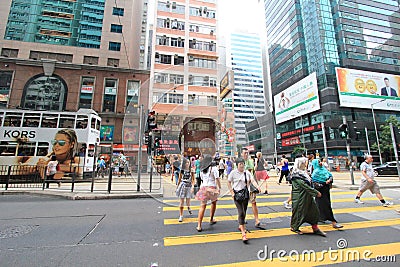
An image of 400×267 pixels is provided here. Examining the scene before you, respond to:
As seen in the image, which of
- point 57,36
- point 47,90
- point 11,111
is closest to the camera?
point 11,111

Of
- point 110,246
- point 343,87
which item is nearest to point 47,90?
point 110,246

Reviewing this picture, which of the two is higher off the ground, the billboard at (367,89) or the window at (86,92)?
the billboard at (367,89)

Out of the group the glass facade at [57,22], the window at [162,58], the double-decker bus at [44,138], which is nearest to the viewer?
the double-decker bus at [44,138]

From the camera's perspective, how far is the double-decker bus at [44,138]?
12.1 metres

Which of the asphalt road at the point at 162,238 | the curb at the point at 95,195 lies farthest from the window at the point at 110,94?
the asphalt road at the point at 162,238

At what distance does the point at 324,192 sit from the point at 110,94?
25.9 meters

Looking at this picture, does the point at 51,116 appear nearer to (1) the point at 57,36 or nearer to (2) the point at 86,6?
(1) the point at 57,36

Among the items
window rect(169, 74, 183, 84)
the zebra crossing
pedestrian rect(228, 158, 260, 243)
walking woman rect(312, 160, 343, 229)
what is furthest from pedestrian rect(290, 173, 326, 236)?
window rect(169, 74, 183, 84)

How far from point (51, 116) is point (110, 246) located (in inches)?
512

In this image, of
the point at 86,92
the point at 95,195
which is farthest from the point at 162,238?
the point at 86,92

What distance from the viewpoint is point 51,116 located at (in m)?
12.9

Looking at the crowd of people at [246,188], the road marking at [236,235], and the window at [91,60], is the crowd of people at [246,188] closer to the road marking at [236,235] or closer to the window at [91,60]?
the road marking at [236,235]

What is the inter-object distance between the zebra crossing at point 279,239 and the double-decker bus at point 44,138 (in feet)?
34.0

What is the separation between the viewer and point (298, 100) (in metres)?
46.4
